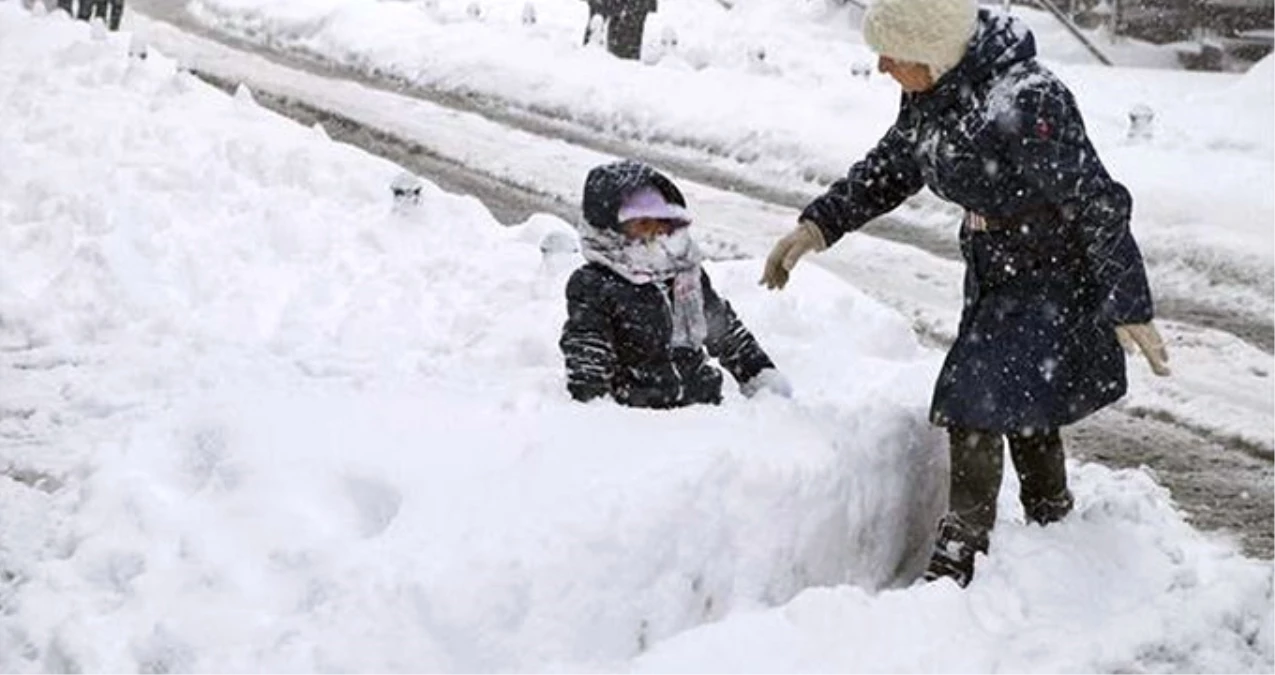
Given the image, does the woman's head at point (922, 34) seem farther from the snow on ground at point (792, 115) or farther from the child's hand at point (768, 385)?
the snow on ground at point (792, 115)

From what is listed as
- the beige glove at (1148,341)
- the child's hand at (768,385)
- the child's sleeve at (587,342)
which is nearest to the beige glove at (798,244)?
the child's hand at (768,385)

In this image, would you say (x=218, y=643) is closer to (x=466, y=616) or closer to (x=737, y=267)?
(x=466, y=616)

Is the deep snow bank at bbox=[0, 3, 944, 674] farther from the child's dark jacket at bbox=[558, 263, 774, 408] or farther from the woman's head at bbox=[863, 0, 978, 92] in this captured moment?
the woman's head at bbox=[863, 0, 978, 92]

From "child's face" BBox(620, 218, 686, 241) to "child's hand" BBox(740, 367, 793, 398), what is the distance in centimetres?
56

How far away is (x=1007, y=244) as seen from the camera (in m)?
3.79

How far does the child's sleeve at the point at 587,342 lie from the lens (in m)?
4.29

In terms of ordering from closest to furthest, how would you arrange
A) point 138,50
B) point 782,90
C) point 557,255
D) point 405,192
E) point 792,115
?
point 557,255 → point 405,192 → point 138,50 → point 792,115 → point 782,90

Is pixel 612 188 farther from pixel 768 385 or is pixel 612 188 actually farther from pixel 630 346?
pixel 768 385

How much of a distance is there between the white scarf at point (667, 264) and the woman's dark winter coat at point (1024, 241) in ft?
2.53

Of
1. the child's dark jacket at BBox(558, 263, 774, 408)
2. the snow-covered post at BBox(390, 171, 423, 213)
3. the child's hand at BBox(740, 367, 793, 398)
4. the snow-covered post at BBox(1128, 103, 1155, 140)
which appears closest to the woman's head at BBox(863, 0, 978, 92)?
the child's dark jacket at BBox(558, 263, 774, 408)

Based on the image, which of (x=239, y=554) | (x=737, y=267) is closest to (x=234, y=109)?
(x=737, y=267)

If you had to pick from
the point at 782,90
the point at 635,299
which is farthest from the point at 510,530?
the point at 782,90

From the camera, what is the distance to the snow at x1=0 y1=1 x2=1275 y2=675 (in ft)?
11.1

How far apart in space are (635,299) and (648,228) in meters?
0.21
